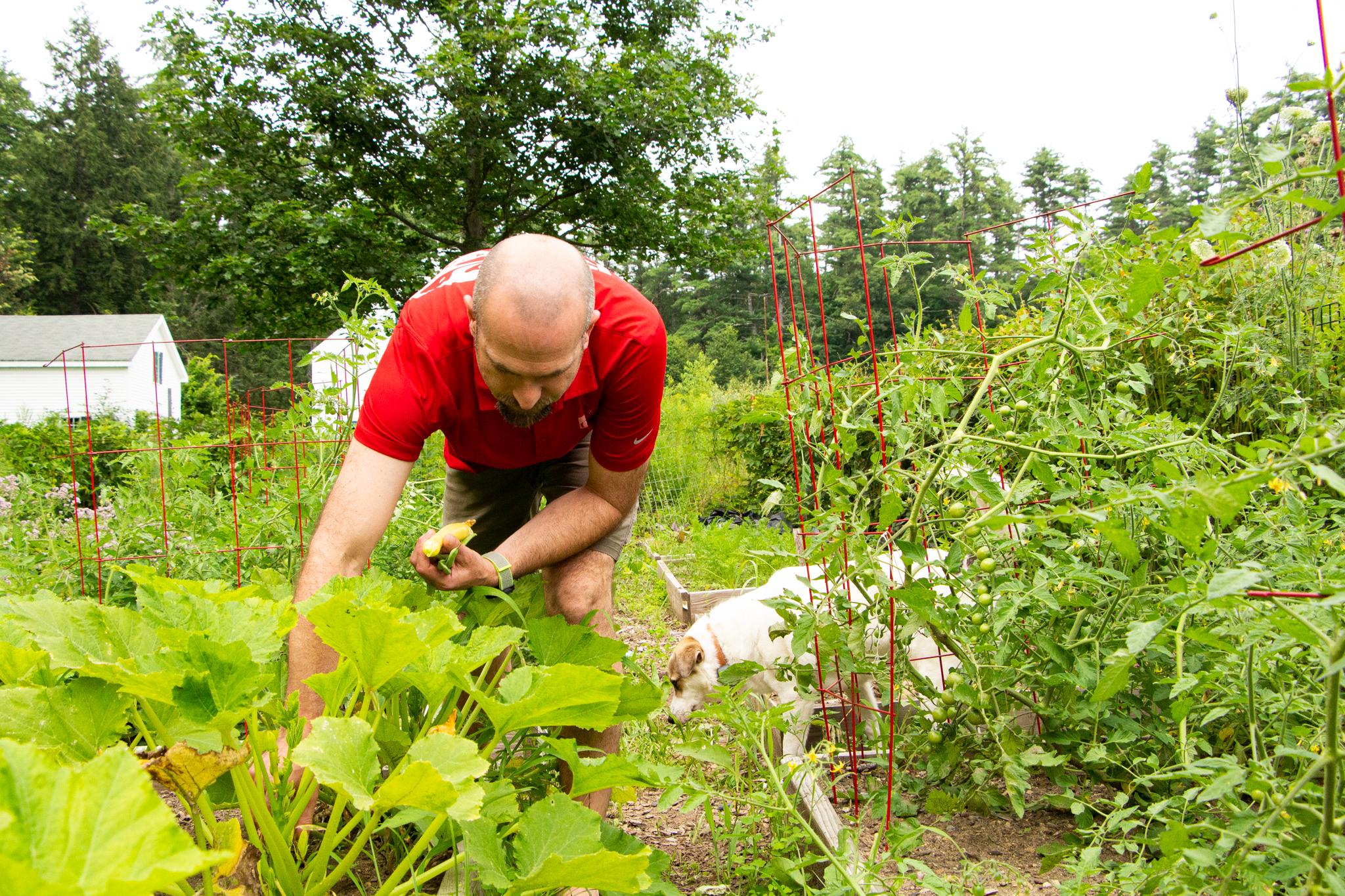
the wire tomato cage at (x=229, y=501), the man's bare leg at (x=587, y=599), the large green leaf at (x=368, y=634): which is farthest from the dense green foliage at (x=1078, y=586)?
the wire tomato cage at (x=229, y=501)

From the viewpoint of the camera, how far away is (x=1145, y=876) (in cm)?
130

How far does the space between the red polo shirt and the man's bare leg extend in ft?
0.94

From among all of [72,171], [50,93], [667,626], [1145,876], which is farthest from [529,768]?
[50,93]

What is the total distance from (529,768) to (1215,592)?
141 cm

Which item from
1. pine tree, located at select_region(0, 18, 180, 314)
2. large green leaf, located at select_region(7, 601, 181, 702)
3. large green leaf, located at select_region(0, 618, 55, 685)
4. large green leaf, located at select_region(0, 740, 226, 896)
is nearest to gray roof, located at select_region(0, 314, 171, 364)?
pine tree, located at select_region(0, 18, 180, 314)

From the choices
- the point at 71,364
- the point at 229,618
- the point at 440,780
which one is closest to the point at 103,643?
the point at 229,618

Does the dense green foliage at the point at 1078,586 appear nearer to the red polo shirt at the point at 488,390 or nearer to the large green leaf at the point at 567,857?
the red polo shirt at the point at 488,390

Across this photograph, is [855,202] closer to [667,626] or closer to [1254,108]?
[1254,108]

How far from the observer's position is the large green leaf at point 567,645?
1.61 m

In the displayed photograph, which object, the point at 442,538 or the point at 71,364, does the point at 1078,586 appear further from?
the point at 71,364

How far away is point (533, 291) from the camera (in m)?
1.92

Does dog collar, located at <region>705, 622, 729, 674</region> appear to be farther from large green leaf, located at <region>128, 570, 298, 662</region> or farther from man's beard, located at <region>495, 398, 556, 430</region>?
large green leaf, located at <region>128, 570, 298, 662</region>

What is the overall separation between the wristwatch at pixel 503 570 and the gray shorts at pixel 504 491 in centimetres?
65

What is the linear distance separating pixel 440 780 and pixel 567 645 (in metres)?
0.68
